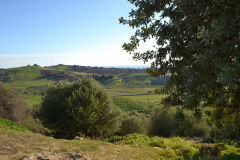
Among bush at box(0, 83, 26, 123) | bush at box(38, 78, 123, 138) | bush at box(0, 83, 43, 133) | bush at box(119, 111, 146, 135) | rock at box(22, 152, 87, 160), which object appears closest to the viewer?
rock at box(22, 152, 87, 160)

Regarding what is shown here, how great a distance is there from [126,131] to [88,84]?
15615 mm

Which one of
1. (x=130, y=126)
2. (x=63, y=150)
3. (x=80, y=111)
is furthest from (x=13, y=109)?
(x=63, y=150)

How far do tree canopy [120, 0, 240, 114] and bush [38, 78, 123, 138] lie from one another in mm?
16413

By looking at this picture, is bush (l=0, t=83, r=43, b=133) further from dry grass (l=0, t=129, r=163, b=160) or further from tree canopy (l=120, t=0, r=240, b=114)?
tree canopy (l=120, t=0, r=240, b=114)

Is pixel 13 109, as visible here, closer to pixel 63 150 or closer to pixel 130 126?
pixel 130 126

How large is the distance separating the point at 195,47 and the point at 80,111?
19.4 metres

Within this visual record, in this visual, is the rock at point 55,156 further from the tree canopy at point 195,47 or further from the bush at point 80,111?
the bush at point 80,111

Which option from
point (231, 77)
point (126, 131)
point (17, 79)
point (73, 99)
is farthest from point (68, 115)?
point (17, 79)

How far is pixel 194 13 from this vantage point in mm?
6141

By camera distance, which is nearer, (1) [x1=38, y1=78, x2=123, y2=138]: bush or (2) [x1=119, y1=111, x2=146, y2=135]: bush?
(1) [x1=38, y1=78, x2=123, y2=138]: bush

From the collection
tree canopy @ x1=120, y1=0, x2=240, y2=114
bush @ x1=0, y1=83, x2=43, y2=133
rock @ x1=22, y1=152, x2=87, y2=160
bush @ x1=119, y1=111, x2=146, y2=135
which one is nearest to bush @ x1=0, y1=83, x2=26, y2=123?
bush @ x1=0, y1=83, x2=43, y2=133

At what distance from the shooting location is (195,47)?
512 cm

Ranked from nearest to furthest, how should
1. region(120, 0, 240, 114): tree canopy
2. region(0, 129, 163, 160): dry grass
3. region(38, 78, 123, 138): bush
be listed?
region(120, 0, 240, 114): tree canopy → region(0, 129, 163, 160): dry grass → region(38, 78, 123, 138): bush

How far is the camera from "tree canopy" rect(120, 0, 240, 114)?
174 inches
